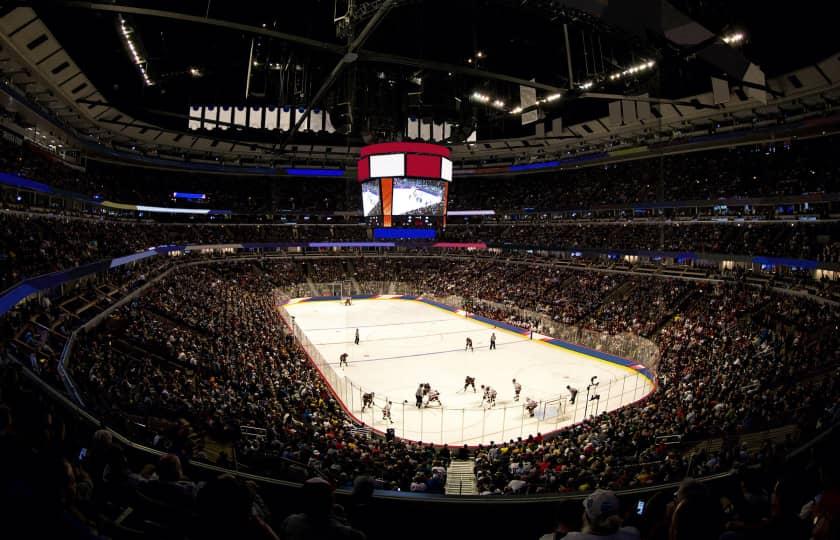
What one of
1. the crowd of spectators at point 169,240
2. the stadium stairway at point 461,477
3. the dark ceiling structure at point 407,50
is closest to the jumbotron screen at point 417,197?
the dark ceiling structure at point 407,50

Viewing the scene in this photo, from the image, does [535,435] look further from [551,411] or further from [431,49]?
[431,49]

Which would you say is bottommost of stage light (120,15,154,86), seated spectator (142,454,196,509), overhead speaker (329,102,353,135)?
seated spectator (142,454,196,509)

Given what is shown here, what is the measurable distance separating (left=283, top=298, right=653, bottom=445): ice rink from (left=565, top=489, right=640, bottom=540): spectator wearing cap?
14.7 metres

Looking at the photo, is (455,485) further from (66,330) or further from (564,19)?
(66,330)

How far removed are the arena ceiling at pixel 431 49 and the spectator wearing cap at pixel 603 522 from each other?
11.6 m

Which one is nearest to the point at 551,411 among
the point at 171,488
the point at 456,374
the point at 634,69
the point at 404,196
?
the point at 456,374

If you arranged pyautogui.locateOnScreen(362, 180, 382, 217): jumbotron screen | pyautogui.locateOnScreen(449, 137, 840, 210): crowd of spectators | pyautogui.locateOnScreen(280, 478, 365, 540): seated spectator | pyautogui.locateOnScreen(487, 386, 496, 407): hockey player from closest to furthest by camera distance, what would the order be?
1. pyautogui.locateOnScreen(280, 478, 365, 540): seated spectator
2. pyautogui.locateOnScreen(487, 386, 496, 407): hockey player
3. pyautogui.locateOnScreen(449, 137, 840, 210): crowd of spectators
4. pyautogui.locateOnScreen(362, 180, 382, 217): jumbotron screen

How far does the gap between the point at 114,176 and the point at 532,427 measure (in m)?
50.2

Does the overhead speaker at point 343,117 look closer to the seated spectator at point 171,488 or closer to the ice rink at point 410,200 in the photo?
the seated spectator at point 171,488

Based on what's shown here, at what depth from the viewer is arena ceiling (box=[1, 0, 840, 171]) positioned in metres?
14.5

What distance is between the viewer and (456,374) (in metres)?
24.7

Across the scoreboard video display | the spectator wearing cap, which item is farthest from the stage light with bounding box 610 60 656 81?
the scoreboard video display

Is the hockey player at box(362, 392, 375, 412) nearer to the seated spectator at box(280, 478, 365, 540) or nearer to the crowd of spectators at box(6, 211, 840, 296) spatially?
the crowd of spectators at box(6, 211, 840, 296)

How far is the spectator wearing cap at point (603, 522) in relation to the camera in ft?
8.25
